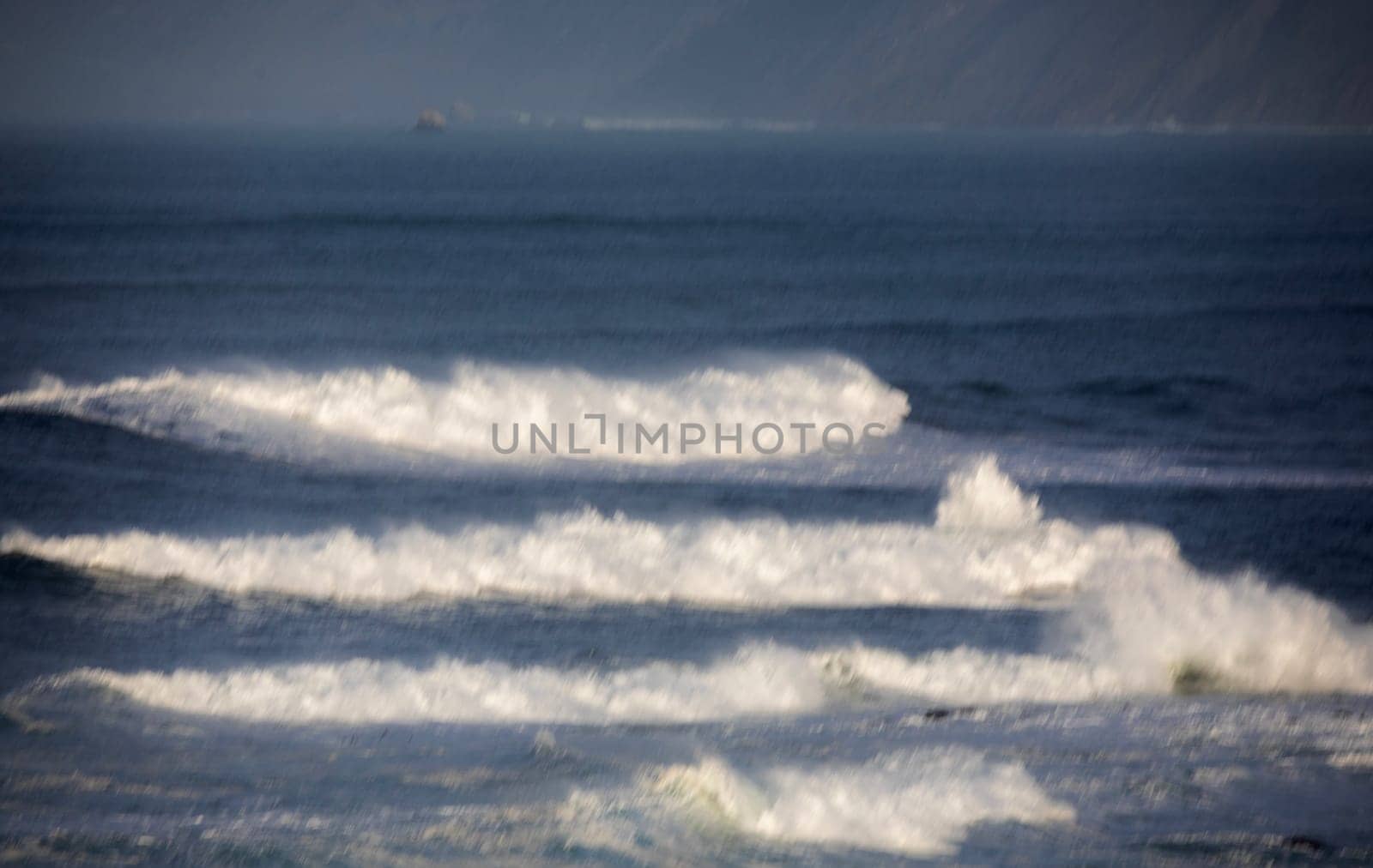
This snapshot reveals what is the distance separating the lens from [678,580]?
14.5 meters

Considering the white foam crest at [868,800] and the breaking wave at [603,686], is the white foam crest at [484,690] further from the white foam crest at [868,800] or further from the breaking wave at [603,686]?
the white foam crest at [868,800]

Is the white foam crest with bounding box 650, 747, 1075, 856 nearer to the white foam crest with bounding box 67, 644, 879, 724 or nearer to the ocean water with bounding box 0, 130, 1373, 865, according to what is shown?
the ocean water with bounding box 0, 130, 1373, 865

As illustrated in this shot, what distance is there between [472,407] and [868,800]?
43.4ft

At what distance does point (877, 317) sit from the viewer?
112 feet

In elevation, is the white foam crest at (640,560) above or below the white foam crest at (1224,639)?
above

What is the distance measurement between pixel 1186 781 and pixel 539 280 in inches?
1221

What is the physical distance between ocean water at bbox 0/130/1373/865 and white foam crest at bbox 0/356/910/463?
99 mm

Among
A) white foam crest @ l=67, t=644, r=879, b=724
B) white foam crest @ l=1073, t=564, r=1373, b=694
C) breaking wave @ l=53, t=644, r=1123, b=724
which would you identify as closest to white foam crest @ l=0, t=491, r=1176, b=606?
white foam crest @ l=1073, t=564, r=1373, b=694

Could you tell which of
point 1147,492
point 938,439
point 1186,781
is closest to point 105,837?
point 1186,781

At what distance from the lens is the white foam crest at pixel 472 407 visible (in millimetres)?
20281

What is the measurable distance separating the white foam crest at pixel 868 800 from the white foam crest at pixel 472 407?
9947 millimetres

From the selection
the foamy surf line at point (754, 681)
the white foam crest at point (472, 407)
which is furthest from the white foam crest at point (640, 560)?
the white foam crest at point (472, 407)

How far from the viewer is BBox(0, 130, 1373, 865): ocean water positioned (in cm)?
948

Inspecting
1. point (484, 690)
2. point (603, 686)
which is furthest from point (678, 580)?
point (484, 690)
